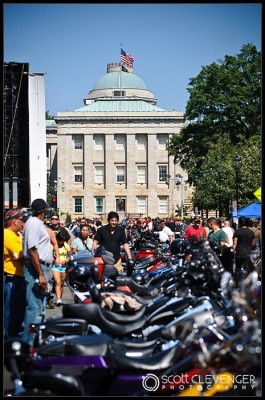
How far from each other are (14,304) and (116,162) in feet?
383

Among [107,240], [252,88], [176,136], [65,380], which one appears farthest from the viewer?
[176,136]

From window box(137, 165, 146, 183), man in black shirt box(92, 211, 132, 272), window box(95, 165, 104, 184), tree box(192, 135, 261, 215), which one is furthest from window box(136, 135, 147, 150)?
man in black shirt box(92, 211, 132, 272)

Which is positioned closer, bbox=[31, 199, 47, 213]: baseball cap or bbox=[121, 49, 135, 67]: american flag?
bbox=[31, 199, 47, 213]: baseball cap

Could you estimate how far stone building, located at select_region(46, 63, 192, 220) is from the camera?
126625 millimetres

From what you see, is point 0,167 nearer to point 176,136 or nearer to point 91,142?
point 176,136

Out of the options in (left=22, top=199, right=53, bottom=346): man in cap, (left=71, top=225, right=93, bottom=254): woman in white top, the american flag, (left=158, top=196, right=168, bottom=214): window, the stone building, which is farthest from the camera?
the stone building

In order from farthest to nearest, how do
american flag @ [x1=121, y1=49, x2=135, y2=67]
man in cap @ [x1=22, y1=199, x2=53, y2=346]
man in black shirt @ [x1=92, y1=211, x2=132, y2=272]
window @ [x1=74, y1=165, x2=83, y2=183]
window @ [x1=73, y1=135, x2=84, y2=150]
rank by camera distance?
1. window @ [x1=73, y1=135, x2=84, y2=150]
2. window @ [x1=74, y1=165, x2=83, y2=183]
3. american flag @ [x1=121, y1=49, x2=135, y2=67]
4. man in black shirt @ [x1=92, y1=211, x2=132, y2=272]
5. man in cap @ [x1=22, y1=199, x2=53, y2=346]

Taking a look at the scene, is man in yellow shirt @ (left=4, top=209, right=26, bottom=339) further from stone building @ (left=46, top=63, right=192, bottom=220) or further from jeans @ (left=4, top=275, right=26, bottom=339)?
stone building @ (left=46, top=63, right=192, bottom=220)

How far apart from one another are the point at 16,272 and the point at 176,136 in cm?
5623

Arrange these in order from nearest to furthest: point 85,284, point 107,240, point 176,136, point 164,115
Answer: point 85,284, point 107,240, point 176,136, point 164,115

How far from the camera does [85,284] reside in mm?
11141

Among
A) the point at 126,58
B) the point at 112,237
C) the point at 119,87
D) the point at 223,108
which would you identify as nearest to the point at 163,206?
the point at 126,58

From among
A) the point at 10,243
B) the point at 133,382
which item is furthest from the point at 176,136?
the point at 133,382

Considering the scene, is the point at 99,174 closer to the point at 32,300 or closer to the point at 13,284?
the point at 13,284
